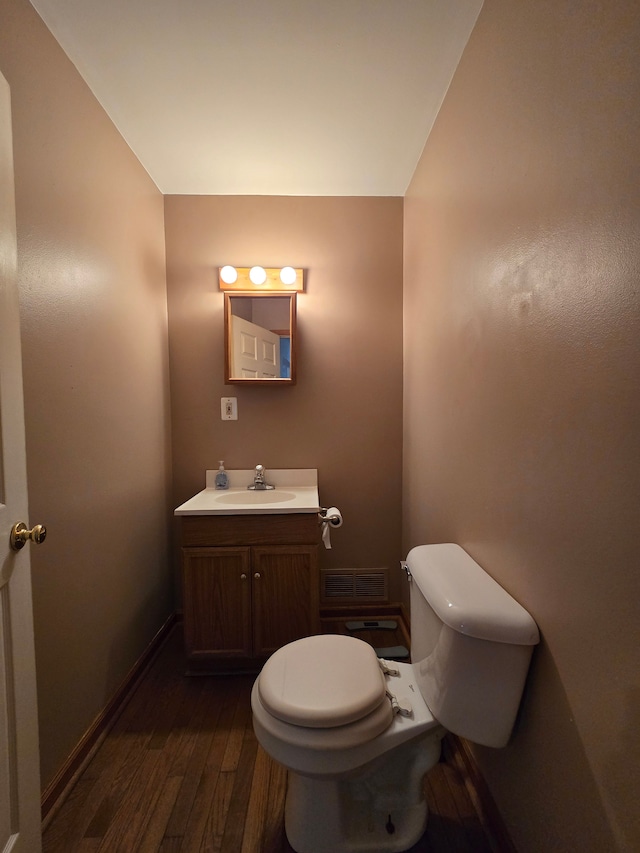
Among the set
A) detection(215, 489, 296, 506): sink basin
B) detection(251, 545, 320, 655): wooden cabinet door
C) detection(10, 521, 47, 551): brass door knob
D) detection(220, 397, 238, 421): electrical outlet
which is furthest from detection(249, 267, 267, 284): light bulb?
detection(10, 521, 47, 551): brass door knob

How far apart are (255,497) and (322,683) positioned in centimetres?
110

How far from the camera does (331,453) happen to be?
2.11 metres

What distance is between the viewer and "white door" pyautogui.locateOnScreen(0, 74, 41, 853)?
83 centimetres

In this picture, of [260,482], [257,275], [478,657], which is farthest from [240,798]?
[257,275]

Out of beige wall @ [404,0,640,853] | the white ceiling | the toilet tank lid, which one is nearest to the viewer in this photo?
beige wall @ [404,0,640,853]

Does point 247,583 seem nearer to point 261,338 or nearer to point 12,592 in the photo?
point 12,592

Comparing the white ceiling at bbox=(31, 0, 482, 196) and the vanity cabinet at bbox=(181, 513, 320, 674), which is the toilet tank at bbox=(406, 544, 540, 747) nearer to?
the vanity cabinet at bbox=(181, 513, 320, 674)

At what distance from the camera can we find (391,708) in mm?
980

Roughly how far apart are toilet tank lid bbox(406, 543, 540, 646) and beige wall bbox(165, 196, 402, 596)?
1.01m

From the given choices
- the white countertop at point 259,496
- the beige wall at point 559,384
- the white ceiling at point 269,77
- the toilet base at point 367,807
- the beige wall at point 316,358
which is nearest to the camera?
the beige wall at point 559,384

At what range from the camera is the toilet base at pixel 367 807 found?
98cm

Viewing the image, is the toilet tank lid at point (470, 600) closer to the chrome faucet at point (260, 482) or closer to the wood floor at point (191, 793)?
the wood floor at point (191, 793)

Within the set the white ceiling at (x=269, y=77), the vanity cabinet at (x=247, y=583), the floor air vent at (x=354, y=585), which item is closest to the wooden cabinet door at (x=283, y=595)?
the vanity cabinet at (x=247, y=583)

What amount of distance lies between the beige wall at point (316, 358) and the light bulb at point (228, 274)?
3.5 inches
